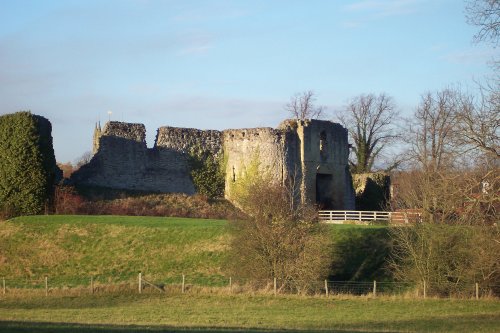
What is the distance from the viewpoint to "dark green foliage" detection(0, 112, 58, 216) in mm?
35750

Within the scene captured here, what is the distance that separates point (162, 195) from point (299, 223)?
52.2 ft

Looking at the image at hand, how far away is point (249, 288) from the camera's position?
967 inches

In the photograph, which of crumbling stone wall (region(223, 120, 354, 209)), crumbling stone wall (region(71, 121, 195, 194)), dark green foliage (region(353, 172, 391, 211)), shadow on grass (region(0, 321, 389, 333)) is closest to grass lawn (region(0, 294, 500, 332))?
shadow on grass (region(0, 321, 389, 333))

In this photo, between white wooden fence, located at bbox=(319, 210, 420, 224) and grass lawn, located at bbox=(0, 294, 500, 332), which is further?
white wooden fence, located at bbox=(319, 210, 420, 224)

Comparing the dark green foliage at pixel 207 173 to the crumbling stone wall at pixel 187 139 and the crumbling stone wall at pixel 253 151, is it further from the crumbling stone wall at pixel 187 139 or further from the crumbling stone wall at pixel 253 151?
the crumbling stone wall at pixel 253 151

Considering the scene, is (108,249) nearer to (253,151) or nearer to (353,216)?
(253,151)

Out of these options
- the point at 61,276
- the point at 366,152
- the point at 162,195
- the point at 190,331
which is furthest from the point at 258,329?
the point at 366,152

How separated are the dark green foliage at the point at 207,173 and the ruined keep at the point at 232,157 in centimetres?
28

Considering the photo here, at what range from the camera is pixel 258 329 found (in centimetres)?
1606

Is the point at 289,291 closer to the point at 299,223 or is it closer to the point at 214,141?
the point at 299,223

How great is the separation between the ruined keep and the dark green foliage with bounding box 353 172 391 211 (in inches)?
149

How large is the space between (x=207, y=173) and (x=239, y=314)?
2229cm

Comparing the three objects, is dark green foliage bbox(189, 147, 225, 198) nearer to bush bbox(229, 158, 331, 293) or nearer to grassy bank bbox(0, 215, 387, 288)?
grassy bank bbox(0, 215, 387, 288)

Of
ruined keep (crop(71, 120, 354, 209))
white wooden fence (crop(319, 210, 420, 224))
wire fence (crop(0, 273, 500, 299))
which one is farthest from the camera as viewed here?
ruined keep (crop(71, 120, 354, 209))
